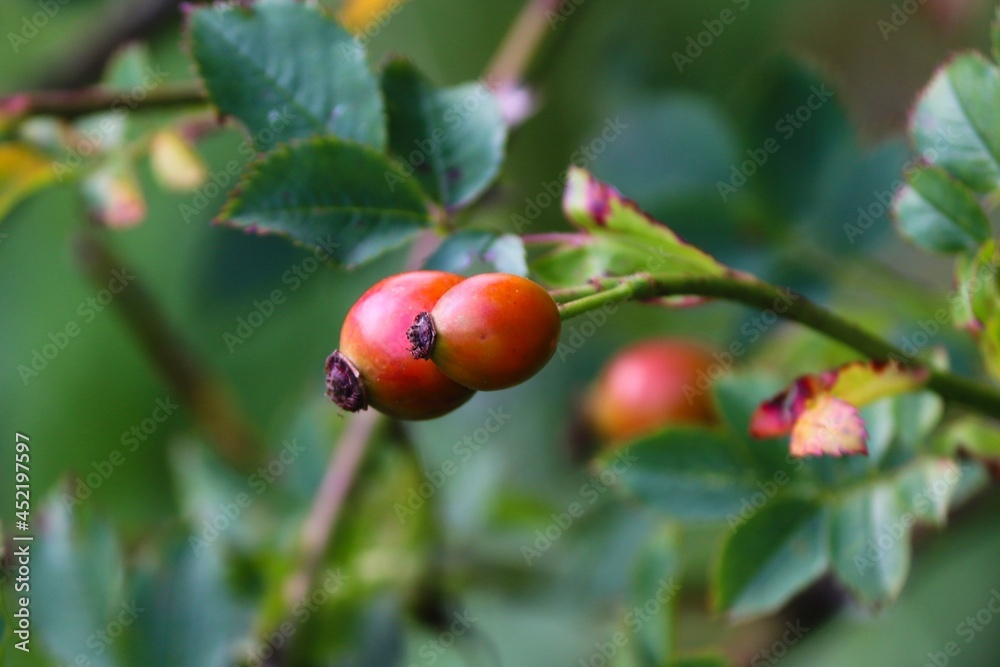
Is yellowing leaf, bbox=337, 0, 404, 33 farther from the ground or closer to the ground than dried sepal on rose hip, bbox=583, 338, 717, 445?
farther from the ground

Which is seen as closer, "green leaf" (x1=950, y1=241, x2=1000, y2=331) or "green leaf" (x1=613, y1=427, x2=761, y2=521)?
"green leaf" (x1=950, y1=241, x2=1000, y2=331)

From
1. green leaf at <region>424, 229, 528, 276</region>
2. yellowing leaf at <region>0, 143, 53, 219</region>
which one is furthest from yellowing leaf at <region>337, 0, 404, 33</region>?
green leaf at <region>424, 229, 528, 276</region>

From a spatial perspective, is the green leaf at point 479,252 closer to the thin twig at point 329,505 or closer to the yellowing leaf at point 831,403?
the yellowing leaf at point 831,403

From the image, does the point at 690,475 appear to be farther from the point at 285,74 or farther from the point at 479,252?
the point at 285,74

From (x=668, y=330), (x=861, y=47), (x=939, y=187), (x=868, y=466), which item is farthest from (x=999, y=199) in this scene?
(x=861, y=47)

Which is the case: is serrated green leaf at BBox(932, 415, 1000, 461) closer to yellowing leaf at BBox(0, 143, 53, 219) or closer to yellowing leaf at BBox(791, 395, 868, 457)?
yellowing leaf at BBox(791, 395, 868, 457)

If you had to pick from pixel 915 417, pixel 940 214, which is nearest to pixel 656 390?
pixel 915 417
